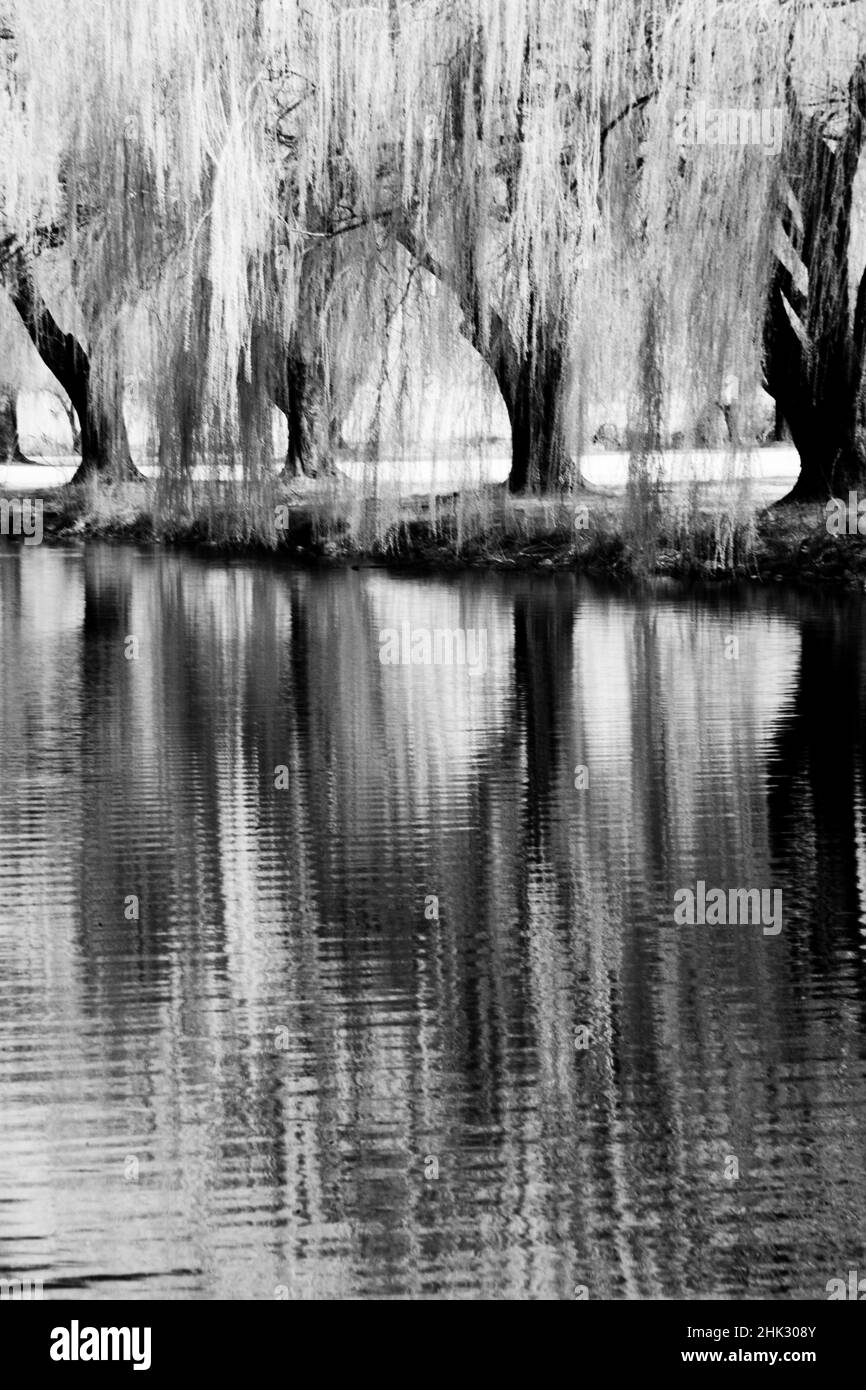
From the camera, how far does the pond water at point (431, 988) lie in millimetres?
5273

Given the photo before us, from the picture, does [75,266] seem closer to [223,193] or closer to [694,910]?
[223,193]

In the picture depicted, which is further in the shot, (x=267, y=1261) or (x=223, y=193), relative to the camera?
(x=223, y=193)

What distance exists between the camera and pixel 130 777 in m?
10.7

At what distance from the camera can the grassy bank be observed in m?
18.5

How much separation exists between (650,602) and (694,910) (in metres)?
10.1

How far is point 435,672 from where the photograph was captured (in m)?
14.6

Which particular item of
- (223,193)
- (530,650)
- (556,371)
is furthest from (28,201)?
(530,650)
